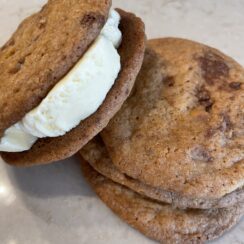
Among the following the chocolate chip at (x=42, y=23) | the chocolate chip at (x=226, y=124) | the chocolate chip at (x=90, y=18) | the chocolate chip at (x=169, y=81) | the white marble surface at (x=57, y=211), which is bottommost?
the white marble surface at (x=57, y=211)

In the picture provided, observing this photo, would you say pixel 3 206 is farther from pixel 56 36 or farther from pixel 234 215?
pixel 234 215

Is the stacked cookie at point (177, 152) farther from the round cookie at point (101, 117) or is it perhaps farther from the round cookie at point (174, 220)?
the round cookie at point (101, 117)

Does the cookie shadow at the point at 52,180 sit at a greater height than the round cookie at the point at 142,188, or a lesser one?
lesser

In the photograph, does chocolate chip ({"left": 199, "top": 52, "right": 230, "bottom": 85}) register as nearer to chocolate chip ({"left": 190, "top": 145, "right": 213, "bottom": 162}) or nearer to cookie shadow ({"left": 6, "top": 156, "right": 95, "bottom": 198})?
chocolate chip ({"left": 190, "top": 145, "right": 213, "bottom": 162})

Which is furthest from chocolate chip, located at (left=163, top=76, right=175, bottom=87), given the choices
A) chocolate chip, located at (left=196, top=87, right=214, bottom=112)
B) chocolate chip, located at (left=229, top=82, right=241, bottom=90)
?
chocolate chip, located at (left=229, top=82, right=241, bottom=90)

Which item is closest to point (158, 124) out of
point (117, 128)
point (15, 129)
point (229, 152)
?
point (117, 128)

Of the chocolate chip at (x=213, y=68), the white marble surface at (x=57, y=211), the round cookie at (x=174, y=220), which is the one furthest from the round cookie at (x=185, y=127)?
the white marble surface at (x=57, y=211)
